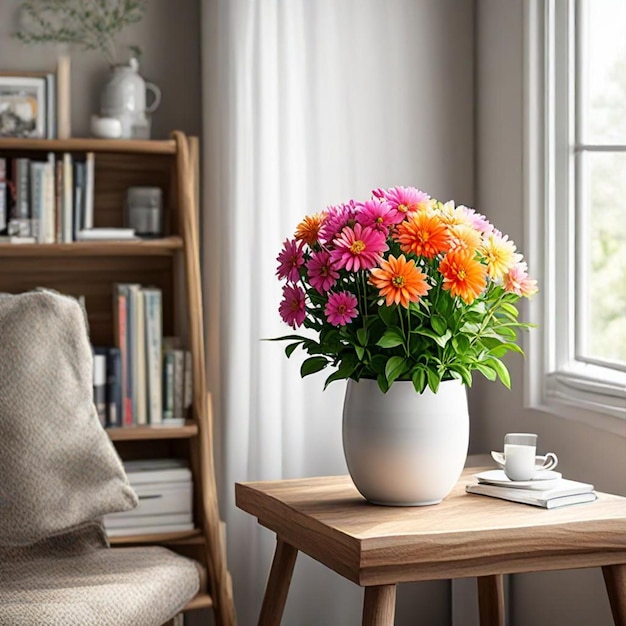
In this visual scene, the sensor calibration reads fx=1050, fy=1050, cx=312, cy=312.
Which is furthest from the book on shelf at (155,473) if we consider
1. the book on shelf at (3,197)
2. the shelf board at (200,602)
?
the book on shelf at (3,197)

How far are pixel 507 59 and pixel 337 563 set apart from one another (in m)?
1.42

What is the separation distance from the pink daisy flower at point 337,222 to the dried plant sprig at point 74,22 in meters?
1.23

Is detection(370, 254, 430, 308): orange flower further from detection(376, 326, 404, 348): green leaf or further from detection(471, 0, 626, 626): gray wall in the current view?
detection(471, 0, 626, 626): gray wall

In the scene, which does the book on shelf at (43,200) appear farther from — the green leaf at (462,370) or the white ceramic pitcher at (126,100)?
the green leaf at (462,370)

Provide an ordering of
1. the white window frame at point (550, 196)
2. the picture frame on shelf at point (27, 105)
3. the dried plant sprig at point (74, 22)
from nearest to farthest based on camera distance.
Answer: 1. the white window frame at point (550, 196)
2. the picture frame on shelf at point (27, 105)
3. the dried plant sprig at point (74, 22)

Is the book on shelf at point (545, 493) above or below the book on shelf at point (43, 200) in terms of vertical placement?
below

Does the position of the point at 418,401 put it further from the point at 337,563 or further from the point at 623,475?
the point at 623,475

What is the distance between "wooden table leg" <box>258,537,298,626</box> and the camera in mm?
1894


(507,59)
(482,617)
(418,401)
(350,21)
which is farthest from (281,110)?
(482,617)

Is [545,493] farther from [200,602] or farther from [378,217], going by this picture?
[200,602]

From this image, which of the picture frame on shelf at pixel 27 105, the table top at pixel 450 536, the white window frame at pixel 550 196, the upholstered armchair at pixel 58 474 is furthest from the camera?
the picture frame on shelf at pixel 27 105

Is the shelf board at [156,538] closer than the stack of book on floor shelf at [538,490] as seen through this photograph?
No

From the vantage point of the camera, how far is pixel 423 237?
158 centimetres

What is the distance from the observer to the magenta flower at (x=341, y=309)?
159 centimetres
